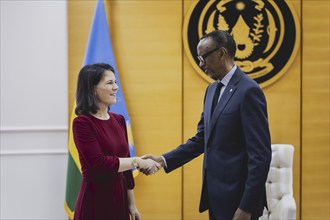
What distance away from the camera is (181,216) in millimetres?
4273

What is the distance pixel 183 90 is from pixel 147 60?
17.7 inches

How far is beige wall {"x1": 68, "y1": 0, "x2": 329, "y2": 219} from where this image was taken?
4234mm

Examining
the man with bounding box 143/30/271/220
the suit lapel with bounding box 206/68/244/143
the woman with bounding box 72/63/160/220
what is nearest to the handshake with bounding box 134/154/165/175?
the woman with bounding box 72/63/160/220

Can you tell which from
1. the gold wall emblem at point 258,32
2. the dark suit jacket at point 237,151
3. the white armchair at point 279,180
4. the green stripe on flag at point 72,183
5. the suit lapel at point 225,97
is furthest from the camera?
the gold wall emblem at point 258,32

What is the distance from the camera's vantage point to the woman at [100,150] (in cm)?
255

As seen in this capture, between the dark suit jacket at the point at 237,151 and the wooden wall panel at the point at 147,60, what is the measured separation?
1.71m

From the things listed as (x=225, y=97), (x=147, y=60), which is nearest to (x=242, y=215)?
(x=225, y=97)

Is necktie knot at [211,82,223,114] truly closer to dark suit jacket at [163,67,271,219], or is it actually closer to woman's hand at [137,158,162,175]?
dark suit jacket at [163,67,271,219]

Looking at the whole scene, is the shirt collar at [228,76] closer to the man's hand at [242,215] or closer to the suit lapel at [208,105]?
the suit lapel at [208,105]

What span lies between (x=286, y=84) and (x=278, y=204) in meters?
1.16

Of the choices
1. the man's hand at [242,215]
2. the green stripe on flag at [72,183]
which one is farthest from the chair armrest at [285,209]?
the green stripe on flag at [72,183]

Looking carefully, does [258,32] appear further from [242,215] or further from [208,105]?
[242,215]

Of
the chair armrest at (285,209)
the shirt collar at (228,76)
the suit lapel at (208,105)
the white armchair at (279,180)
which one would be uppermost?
the shirt collar at (228,76)

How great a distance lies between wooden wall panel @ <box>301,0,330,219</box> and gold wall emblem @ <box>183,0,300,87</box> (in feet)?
0.52
